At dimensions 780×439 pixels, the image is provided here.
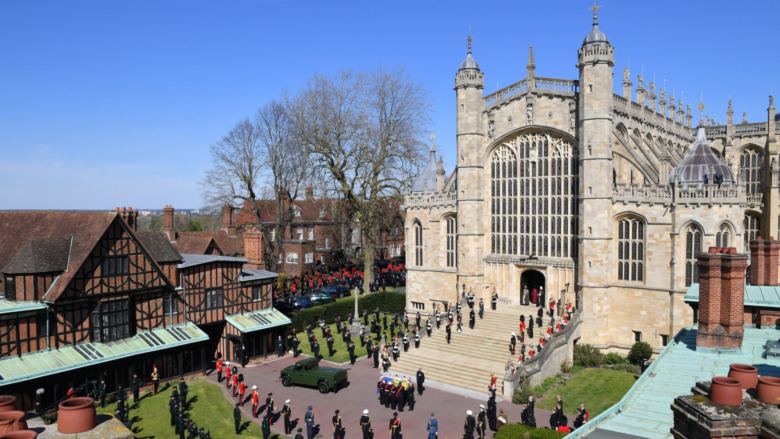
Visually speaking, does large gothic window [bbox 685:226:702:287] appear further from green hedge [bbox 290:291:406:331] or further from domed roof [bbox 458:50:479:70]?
green hedge [bbox 290:291:406:331]

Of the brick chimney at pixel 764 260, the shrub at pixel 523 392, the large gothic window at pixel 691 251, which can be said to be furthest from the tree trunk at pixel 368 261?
the brick chimney at pixel 764 260

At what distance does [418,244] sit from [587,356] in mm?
14775

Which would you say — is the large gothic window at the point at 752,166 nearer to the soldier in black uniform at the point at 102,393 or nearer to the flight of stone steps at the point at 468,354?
the flight of stone steps at the point at 468,354

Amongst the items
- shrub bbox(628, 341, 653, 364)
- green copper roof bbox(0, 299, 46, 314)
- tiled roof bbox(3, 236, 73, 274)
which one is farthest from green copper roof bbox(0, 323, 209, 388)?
shrub bbox(628, 341, 653, 364)

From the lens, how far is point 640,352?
29719 mm

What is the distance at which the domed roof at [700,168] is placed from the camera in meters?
31.3

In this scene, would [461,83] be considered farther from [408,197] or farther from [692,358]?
[692,358]

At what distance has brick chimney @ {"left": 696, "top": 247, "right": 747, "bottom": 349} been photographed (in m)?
13.7

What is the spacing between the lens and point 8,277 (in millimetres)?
22844

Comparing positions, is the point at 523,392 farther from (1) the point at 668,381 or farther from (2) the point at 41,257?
(2) the point at 41,257

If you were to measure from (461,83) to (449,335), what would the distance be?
647 inches

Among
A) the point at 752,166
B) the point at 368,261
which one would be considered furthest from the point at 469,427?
the point at 752,166

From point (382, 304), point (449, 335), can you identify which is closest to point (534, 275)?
point (449, 335)

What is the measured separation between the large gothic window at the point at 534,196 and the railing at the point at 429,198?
3.10 metres
